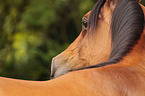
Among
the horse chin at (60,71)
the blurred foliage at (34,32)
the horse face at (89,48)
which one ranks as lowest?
the blurred foliage at (34,32)

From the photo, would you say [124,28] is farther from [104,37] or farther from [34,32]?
[34,32]

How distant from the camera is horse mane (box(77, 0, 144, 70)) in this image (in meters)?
1.39

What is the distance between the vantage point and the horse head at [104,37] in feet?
4.74

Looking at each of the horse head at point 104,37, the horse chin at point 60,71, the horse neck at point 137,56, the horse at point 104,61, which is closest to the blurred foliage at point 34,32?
the horse chin at point 60,71

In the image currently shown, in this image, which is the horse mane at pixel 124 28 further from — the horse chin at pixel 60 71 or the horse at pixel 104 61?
the horse chin at pixel 60 71

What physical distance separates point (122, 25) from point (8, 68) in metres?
5.64

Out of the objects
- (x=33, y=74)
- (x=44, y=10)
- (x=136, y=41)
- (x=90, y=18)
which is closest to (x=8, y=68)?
(x=33, y=74)

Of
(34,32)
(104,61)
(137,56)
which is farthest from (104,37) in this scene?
(34,32)

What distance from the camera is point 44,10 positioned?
824cm

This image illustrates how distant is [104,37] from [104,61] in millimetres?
300

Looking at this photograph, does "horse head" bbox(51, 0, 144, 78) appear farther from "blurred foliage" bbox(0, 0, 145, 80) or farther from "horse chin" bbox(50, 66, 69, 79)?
"blurred foliage" bbox(0, 0, 145, 80)

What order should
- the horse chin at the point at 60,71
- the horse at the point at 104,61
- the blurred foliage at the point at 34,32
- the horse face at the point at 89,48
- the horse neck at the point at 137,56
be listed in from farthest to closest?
the blurred foliage at the point at 34,32, the horse chin at the point at 60,71, the horse face at the point at 89,48, the horse neck at the point at 137,56, the horse at the point at 104,61

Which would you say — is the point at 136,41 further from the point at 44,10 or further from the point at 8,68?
the point at 44,10

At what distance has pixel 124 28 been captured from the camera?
4.92 feet
